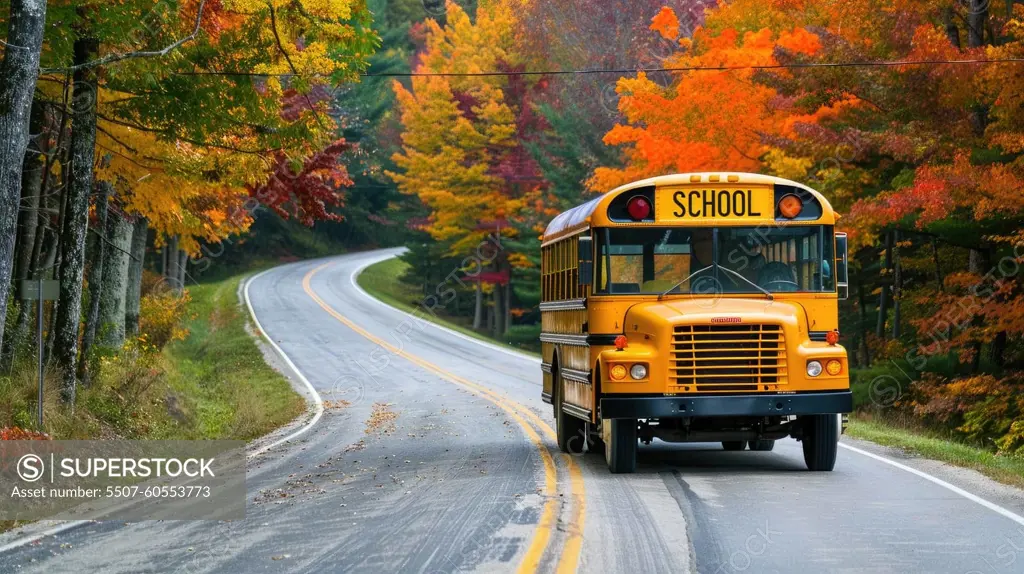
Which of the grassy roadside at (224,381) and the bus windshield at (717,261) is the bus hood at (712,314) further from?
the grassy roadside at (224,381)

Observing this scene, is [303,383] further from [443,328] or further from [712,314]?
[712,314]

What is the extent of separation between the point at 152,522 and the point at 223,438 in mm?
9299

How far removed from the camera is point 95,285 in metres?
18.7

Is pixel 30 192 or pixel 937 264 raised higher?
pixel 30 192

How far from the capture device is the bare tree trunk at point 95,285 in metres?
17.2

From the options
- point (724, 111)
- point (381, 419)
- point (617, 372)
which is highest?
point (724, 111)

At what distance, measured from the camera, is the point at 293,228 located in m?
77.6

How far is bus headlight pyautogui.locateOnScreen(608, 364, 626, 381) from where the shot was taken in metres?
12.5

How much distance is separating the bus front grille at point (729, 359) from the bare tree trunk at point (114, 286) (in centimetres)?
1363

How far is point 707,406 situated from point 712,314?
0.92 meters

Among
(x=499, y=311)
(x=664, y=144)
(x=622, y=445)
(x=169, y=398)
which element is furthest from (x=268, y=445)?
(x=499, y=311)

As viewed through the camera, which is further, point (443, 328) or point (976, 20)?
point (443, 328)

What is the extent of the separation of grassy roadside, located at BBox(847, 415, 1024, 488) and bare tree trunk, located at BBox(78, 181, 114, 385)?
36.0ft

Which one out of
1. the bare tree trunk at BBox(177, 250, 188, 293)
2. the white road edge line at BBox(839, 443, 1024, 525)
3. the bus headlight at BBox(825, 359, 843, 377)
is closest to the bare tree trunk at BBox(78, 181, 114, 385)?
the bus headlight at BBox(825, 359, 843, 377)
